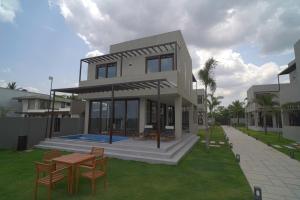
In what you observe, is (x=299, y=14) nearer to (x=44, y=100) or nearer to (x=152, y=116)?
(x=152, y=116)

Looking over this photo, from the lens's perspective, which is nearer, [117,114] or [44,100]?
[117,114]

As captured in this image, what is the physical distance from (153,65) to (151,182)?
10.0 metres

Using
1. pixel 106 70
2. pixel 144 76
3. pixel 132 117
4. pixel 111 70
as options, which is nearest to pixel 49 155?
pixel 132 117

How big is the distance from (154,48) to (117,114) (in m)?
6.36

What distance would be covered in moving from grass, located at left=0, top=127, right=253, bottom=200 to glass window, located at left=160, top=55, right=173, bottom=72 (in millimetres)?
7749

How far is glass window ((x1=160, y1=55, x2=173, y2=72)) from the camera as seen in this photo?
12813 millimetres

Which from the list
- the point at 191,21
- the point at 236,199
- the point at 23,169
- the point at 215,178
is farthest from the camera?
the point at 191,21

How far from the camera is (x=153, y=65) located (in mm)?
13469

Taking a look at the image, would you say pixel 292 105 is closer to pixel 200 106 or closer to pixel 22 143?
pixel 200 106

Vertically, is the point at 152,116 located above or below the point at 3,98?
below

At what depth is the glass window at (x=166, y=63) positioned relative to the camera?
42.0 feet

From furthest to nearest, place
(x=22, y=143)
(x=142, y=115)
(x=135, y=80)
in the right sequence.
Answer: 1. (x=142, y=115)
2. (x=135, y=80)
3. (x=22, y=143)

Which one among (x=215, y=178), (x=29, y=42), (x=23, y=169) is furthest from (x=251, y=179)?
(x=29, y=42)

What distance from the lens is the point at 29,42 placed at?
13492 mm
